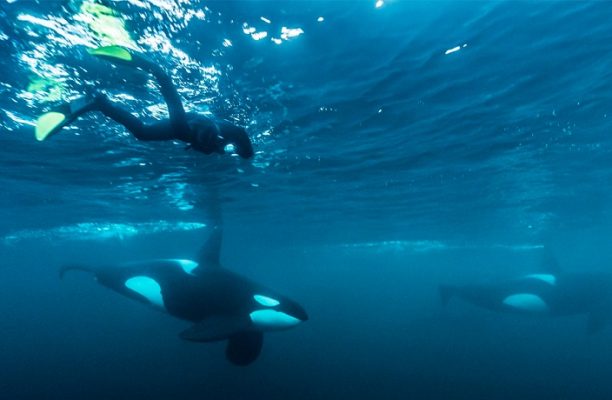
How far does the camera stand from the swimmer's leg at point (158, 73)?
5.43 m

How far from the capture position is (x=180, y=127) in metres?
6.35

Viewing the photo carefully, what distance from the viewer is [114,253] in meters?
54.7

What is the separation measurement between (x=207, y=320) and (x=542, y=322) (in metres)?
33.3

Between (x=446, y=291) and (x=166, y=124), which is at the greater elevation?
(x=166, y=124)

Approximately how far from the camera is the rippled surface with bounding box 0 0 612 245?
7375mm

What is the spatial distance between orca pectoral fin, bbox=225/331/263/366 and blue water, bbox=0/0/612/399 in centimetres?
513

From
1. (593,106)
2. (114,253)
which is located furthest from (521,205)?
(114,253)

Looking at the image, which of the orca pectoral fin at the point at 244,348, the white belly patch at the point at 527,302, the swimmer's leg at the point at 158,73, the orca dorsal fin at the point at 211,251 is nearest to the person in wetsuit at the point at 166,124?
the swimmer's leg at the point at 158,73

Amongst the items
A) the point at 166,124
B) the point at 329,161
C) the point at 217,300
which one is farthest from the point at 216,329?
the point at 329,161

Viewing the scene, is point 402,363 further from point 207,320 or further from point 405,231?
point 405,231

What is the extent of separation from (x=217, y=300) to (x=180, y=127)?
592 cm

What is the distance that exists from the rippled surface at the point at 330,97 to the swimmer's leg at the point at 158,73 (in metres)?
1.50

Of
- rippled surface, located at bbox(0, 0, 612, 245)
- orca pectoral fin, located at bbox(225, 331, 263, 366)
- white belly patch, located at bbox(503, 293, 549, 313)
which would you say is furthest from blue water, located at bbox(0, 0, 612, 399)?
orca pectoral fin, located at bbox(225, 331, 263, 366)

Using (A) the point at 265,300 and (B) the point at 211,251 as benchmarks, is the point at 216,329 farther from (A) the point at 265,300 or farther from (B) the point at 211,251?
(B) the point at 211,251
